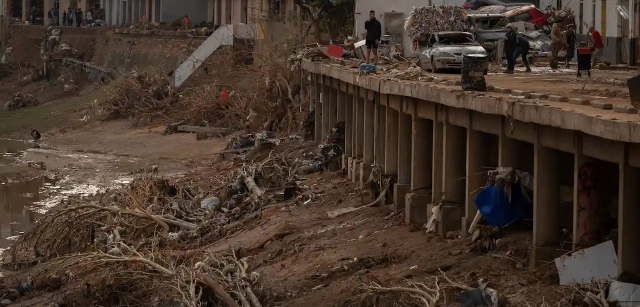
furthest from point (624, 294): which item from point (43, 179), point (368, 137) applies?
point (43, 179)

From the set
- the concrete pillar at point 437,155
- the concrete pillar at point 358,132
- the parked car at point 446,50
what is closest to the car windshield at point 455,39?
the parked car at point 446,50

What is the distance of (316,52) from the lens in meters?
36.6

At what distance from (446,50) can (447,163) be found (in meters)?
11.1

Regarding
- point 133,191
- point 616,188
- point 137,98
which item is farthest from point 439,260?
point 137,98

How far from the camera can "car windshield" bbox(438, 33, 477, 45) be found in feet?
103

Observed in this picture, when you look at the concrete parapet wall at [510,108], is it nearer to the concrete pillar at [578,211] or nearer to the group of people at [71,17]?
the concrete pillar at [578,211]

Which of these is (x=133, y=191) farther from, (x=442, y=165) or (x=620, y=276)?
(x=620, y=276)

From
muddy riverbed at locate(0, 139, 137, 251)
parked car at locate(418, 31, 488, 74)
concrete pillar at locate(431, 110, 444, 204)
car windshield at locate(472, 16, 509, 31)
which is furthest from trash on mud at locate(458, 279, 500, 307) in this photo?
car windshield at locate(472, 16, 509, 31)

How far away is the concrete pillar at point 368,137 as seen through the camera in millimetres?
24922

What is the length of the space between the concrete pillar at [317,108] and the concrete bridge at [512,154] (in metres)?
7.13

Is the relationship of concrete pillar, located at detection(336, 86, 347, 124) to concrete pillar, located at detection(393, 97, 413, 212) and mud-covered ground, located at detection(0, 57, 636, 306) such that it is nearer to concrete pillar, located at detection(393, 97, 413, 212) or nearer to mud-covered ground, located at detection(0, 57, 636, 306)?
mud-covered ground, located at detection(0, 57, 636, 306)

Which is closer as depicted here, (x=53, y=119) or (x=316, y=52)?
(x=316, y=52)

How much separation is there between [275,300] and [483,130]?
3.37 meters

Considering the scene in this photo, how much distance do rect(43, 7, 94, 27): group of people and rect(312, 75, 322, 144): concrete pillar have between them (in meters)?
51.1
